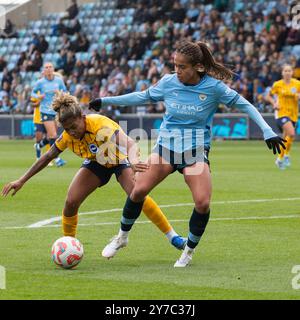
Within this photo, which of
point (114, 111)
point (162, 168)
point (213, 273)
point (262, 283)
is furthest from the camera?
point (114, 111)

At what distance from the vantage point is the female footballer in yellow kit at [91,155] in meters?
9.45

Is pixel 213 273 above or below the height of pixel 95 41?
above

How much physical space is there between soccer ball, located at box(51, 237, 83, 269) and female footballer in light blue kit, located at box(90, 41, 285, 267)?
0.81 metres

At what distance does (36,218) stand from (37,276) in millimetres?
4383

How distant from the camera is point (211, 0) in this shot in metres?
38.6

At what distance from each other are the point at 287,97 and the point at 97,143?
1418cm

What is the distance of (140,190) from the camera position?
31.1 feet

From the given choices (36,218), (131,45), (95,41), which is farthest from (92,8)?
(36,218)

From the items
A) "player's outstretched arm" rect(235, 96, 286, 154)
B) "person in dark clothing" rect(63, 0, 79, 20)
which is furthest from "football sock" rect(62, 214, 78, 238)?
"person in dark clothing" rect(63, 0, 79, 20)

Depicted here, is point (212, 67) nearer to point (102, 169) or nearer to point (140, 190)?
point (140, 190)

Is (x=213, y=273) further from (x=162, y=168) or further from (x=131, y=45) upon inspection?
(x=131, y=45)

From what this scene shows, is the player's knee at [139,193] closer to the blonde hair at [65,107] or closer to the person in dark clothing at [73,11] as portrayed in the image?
the blonde hair at [65,107]

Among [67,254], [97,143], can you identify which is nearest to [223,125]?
[97,143]

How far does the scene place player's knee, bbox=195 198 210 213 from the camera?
916cm
